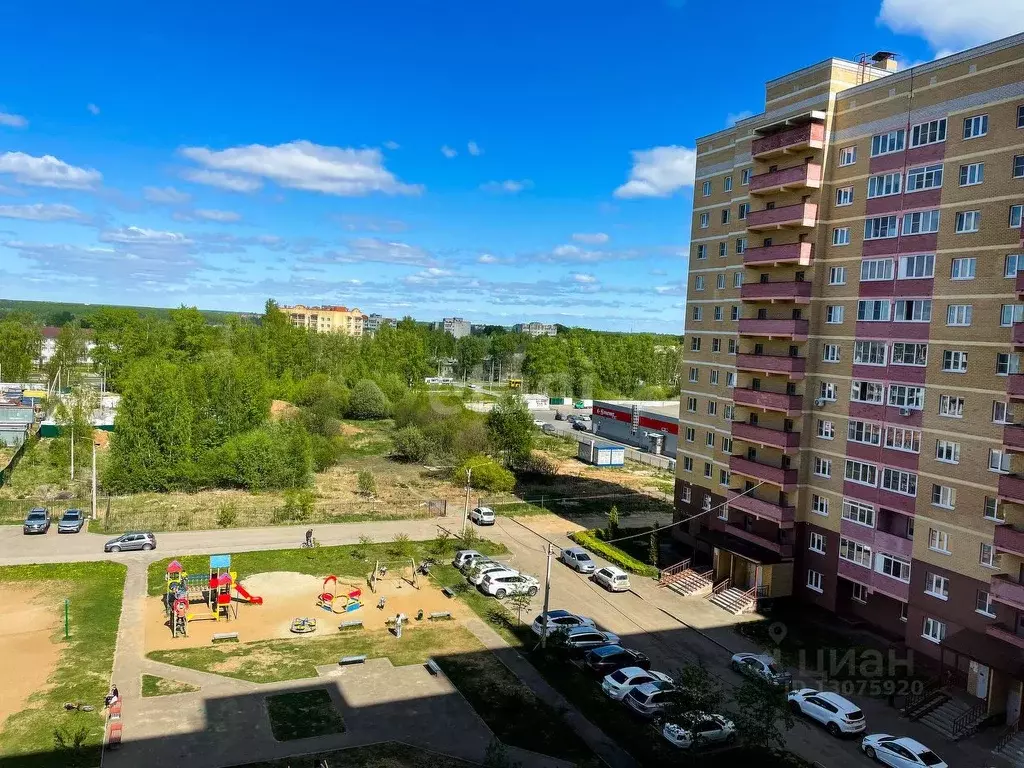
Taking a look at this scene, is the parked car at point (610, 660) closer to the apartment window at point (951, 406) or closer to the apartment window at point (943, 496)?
the apartment window at point (943, 496)

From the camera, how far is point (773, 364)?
1495 inches

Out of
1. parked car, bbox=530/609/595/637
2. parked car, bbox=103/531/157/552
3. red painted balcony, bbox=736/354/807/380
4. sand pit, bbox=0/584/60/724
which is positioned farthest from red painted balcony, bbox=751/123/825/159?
parked car, bbox=103/531/157/552

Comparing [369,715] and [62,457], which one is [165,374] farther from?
[369,715]

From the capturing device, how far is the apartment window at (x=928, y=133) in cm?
3117

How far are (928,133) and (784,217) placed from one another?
7414 millimetres

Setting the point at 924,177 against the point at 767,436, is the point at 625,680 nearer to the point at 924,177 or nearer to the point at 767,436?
the point at 767,436

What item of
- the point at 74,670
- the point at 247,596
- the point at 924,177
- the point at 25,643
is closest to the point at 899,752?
the point at 924,177

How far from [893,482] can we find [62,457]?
64663 mm

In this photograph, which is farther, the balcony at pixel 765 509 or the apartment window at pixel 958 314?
the balcony at pixel 765 509

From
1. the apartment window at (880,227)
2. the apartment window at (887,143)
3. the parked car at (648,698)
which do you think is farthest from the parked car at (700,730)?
the apartment window at (887,143)

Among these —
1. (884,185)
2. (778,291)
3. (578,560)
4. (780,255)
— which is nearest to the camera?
(884,185)

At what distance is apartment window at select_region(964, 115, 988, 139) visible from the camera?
96.7 feet

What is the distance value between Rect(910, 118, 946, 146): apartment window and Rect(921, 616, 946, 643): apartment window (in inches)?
802

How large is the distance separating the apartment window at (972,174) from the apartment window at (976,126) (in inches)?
47.6
